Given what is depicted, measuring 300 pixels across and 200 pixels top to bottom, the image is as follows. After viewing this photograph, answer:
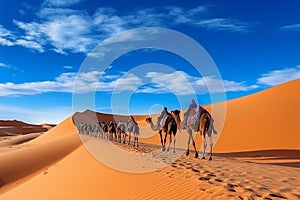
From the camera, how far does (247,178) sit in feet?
35.2

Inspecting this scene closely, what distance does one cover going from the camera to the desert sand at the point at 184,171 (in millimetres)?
9398

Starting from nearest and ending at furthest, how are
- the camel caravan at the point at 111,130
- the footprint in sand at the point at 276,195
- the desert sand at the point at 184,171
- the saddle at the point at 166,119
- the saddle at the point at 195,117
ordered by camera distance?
the footprint in sand at the point at 276,195, the desert sand at the point at 184,171, the saddle at the point at 195,117, the saddle at the point at 166,119, the camel caravan at the point at 111,130

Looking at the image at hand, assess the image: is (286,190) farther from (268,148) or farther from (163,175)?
(268,148)

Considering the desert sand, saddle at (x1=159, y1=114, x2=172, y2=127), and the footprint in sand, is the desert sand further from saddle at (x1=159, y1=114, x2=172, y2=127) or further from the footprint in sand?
saddle at (x1=159, y1=114, x2=172, y2=127)

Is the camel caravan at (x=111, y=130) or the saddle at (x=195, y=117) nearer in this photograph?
the saddle at (x=195, y=117)

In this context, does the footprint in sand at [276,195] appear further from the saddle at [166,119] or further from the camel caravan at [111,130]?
the camel caravan at [111,130]

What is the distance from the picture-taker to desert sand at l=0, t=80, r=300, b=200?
940cm

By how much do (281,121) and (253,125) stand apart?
293 centimetres

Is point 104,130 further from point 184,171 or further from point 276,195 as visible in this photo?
point 276,195

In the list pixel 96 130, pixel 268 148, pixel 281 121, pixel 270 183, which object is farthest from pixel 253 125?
pixel 270 183

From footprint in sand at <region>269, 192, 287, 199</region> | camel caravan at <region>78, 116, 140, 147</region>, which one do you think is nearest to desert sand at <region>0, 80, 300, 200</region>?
footprint in sand at <region>269, 192, 287, 199</region>

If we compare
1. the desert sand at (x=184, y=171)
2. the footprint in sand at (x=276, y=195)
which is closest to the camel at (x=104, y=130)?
the desert sand at (x=184, y=171)

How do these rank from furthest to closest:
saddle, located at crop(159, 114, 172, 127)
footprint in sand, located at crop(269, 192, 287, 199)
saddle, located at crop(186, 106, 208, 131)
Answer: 1. saddle, located at crop(159, 114, 172, 127)
2. saddle, located at crop(186, 106, 208, 131)
3. footprint in sand, located at crop(269, 192, 287, 199)

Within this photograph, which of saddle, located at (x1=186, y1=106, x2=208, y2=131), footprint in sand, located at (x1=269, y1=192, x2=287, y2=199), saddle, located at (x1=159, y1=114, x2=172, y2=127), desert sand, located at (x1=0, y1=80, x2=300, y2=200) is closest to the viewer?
footprint in sand, located at (x1=269, y1=192, x2=287, y2=199)
